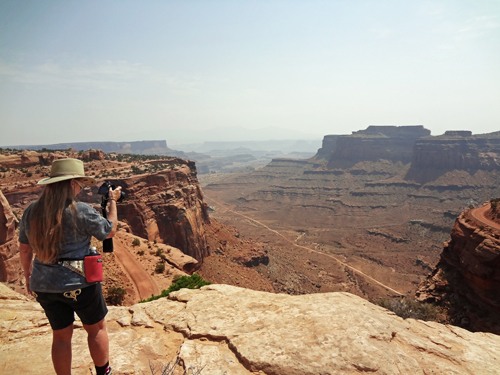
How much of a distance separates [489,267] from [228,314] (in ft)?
60.6

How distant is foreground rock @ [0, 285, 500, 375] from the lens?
4.13 meters

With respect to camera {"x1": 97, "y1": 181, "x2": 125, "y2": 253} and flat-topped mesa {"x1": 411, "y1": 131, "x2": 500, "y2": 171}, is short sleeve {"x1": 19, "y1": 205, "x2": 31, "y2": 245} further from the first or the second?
flat-topped mesa {"x1": 411, "y1": 131, "x2": 500, "y2": 171}

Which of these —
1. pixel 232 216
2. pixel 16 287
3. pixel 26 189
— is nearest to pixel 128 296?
pixel 16 287

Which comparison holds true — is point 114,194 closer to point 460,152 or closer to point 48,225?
point 48,225

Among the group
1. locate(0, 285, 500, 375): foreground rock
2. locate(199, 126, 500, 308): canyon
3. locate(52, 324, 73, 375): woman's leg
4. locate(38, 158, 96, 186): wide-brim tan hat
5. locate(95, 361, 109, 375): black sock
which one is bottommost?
locate(199, 126, 500, 308): canyon

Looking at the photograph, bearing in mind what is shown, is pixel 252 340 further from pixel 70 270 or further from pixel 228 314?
pixel 70 270

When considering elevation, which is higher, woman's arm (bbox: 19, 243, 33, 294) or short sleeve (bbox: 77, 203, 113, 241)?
short sleeve (bbox: 77, 203, 113, 241)

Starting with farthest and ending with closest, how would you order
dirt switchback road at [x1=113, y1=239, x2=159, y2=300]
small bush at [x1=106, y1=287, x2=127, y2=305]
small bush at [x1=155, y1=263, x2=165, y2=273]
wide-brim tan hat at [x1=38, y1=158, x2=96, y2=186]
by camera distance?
1. small bush at [x1=155, y1=263, x2=165, y2=273]
2. dirt switchback road at [x1=113, y1=239, x2=159, y2=300]
3. small bush at [x1=106, y1=287, x2=127, y2=305]
4. wide-brim tan hat at [x1=38, y1=158, x2=96, y2=186]

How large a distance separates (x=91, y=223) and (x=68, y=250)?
409mm

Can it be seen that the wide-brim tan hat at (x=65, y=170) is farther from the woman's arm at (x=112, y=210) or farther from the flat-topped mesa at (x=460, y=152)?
the flat-topped mesa at (x=460, y=152)

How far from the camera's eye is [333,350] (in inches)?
168

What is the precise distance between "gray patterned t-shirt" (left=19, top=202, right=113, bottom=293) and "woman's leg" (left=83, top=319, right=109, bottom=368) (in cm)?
69

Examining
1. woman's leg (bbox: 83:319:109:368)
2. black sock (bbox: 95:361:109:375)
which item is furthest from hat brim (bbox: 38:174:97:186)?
black sock (bbox: 95:361:109:375)

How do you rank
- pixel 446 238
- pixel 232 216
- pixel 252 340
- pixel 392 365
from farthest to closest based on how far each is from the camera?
pixel 232 216 → pixel 446 238 → pixel 252 340 → pixel 392 365
